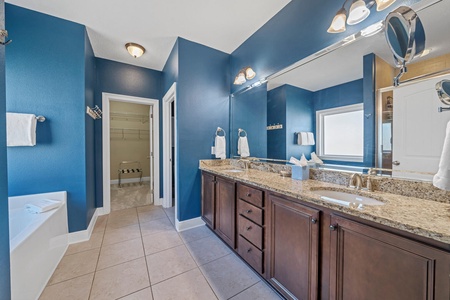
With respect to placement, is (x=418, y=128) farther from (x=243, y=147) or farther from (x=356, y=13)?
(x=243, y=147)

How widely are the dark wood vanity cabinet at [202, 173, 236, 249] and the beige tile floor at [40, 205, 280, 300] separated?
19 cm

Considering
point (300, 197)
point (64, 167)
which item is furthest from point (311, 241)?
point (64, 167)

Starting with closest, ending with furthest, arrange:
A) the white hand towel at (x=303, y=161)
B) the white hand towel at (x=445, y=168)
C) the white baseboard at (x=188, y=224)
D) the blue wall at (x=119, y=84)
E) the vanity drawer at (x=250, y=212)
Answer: the white hand towel at (x=445, y=168)
the vanity drawer at (x=250, y=212)
the white hand towel at (x=303, y=161)
the white baseboard at (x=188, y=224)
the blue wall at (x=119, y=84)

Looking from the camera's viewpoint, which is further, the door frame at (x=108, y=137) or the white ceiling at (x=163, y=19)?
the door frame at (x=108, y=137)

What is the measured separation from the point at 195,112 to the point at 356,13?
6.29 ft

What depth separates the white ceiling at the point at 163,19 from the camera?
1.86 m

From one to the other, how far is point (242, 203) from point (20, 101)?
2603 mm

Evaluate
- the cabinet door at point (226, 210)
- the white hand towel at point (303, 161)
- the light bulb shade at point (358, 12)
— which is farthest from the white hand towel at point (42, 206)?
the light bulb shade at point (358, 12)

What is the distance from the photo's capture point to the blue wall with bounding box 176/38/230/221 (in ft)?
7.93

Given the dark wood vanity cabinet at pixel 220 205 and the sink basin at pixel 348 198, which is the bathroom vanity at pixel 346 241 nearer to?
the sink basin at pixel 348 198

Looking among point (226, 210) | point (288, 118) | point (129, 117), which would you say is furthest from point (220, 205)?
point (129, 117)

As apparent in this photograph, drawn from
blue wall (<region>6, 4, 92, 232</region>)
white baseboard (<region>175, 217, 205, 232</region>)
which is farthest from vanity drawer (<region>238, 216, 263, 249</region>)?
blue wall (<region>6, 4, 92, 232</region>)

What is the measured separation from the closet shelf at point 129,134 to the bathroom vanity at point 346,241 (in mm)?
4816

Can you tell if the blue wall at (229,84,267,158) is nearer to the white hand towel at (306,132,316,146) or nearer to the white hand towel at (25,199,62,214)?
the white hand towel at (306,132,316,146)
